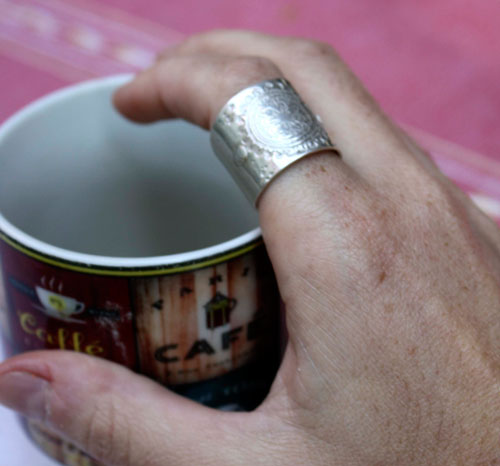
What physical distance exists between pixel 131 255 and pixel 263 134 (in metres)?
0.28

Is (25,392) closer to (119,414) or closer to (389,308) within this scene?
(119,414)

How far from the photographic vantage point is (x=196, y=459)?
444mm

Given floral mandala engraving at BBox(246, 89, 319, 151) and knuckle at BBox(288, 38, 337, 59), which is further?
knuckle at BBox(288, 38, 337, 59)

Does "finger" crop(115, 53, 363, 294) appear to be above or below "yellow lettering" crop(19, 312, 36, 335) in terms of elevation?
above

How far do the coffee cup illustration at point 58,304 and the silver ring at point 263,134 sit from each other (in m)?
0.12

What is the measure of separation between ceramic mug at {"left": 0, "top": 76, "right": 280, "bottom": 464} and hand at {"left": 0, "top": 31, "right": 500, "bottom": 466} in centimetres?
2

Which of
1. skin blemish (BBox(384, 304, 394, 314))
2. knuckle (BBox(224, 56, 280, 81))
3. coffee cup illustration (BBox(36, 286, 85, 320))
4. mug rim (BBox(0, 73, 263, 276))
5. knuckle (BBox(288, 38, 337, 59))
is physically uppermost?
knuckle (BBox(288, 38, 337, 59))

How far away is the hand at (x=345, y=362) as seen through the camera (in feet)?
1.42

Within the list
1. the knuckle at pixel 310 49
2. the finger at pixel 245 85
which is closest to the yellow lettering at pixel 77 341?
the finger at pixel 245 85

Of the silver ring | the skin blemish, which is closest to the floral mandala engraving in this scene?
the silver ring

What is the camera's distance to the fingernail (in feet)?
1.56

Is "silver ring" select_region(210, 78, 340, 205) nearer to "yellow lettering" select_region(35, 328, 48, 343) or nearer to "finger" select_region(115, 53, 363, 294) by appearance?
"finger" select_region(115, 53, 363, 294)

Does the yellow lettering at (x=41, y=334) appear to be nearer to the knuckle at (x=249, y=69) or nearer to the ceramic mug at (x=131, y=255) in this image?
the ceramic mug at (x=131, y=255)

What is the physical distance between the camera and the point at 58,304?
457 mm
